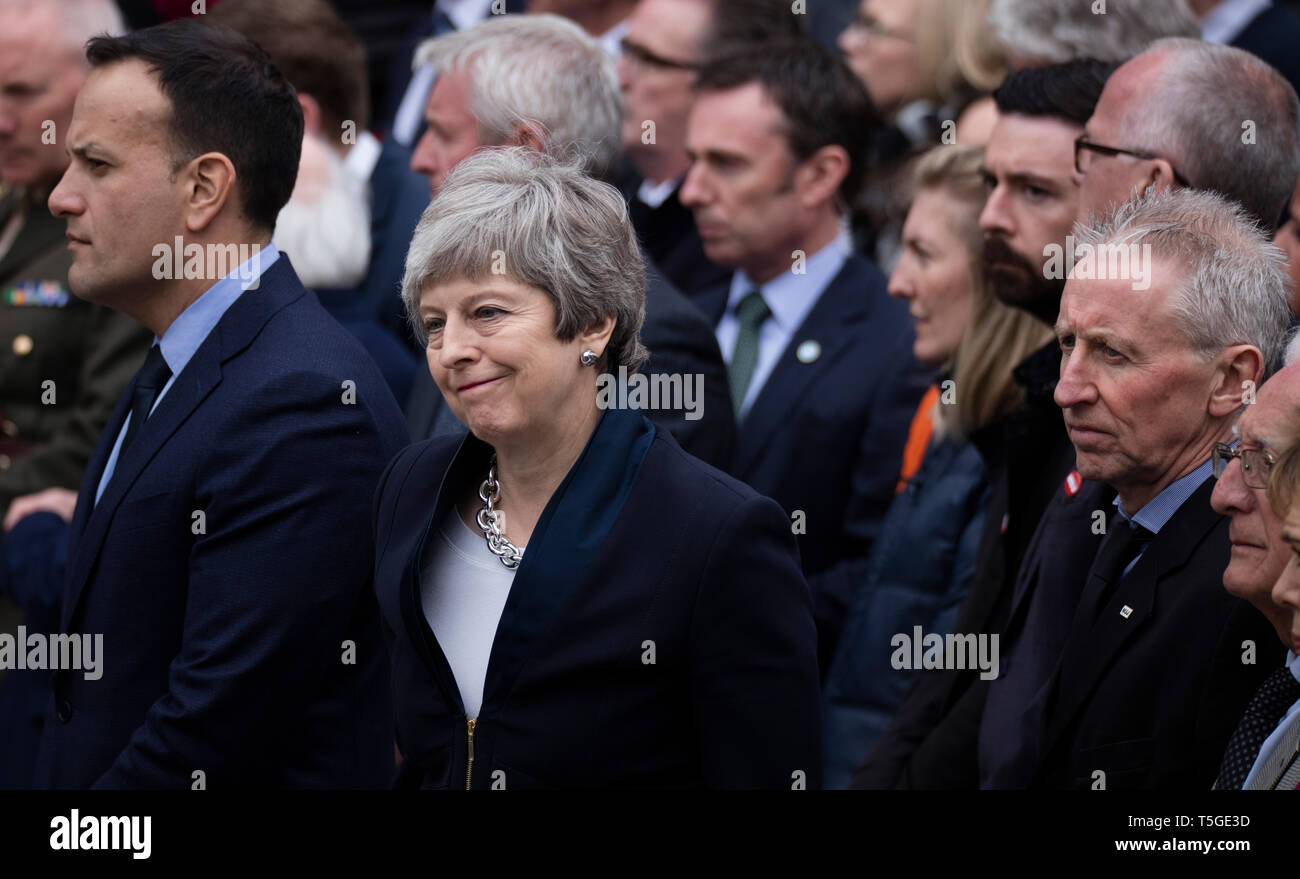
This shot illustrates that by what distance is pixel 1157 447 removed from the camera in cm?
315

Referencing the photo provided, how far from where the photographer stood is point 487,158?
3076mm

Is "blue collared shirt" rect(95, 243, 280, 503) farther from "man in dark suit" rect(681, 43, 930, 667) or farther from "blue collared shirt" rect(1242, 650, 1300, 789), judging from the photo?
"blue collared shirt" rect(1242, 650, 1300, 789)

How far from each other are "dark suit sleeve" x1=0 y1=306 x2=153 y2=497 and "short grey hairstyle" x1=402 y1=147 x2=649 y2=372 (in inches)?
71.3

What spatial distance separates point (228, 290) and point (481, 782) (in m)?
1.26

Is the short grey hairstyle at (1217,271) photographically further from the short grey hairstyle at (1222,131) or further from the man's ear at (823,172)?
the man's ear at (823,172)

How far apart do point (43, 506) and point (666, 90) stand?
111 inches

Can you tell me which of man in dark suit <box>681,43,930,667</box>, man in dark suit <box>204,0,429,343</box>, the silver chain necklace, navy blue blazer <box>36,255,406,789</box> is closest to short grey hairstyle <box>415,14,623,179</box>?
man in dark suit <box>681,43,930,667</box>

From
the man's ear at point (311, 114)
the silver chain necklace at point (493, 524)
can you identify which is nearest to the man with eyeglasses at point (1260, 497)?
the silver chain necklace at point (493, 524)

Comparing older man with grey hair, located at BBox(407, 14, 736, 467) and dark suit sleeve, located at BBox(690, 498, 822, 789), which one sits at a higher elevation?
older man with grey hair, located at BBox(407, 14, 736, 467)

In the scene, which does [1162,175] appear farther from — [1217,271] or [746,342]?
[746,342]

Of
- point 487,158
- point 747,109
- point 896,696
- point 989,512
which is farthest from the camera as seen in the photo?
point 747,109

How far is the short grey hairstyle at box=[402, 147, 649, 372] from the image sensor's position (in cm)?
290

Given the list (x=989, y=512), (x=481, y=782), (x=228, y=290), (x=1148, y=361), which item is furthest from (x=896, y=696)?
(x=228, y=290)
